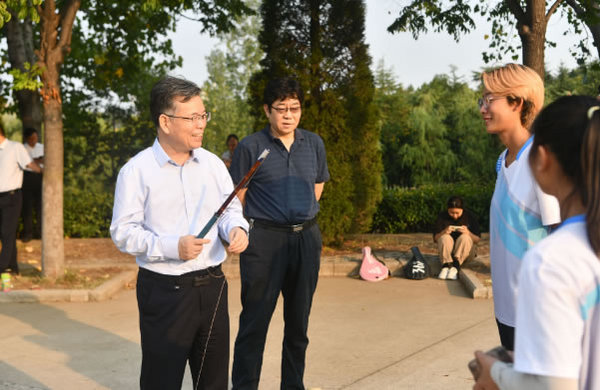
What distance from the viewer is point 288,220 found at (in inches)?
182

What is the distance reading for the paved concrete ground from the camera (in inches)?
213

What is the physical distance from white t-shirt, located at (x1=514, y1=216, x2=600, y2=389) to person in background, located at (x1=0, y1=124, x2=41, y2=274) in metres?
8.76

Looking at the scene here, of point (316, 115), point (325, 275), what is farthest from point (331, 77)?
point (325, 275)

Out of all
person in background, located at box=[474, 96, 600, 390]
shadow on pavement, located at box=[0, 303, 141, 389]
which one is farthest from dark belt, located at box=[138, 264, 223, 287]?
shadow on pavement, located at box=[0, 303, 141, 389]

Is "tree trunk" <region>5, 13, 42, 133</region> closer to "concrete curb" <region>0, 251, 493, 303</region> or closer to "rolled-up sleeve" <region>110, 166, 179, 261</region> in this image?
"concrete curb" <region>0, 251, 493, 303</region>

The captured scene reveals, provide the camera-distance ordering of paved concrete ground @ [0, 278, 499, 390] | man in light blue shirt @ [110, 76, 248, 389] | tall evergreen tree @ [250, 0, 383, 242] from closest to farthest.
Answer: man in light blue shirt @ [110, 76, 248, 389] → paved concrete ground @ [0, 278, 499, 390] → tall evergreen tree @ [250, 0, 383, 242]

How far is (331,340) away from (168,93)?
12.0 feet

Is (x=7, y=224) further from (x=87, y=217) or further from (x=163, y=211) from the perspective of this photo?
(x=163, y=211)

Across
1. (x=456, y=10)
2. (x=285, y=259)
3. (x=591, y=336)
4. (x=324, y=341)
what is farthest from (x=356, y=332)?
(x=456, y=10)

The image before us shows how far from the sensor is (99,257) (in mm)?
11281

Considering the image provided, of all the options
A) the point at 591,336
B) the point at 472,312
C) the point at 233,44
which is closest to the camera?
the point at 591,336

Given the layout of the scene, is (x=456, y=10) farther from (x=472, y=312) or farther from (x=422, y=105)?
(x=422, y=105)

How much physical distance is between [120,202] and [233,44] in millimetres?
33348

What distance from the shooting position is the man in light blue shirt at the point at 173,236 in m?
3.38
